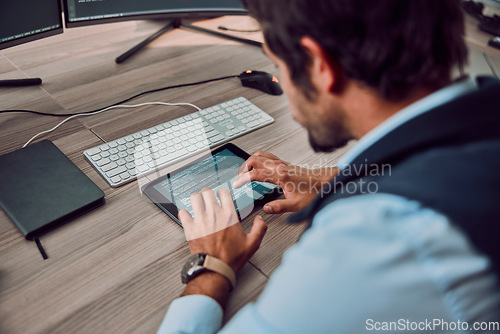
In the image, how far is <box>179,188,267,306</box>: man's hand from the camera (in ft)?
2.00

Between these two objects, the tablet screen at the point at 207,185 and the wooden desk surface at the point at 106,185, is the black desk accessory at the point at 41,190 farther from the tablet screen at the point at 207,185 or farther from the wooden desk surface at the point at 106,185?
the tablet screen at the point at 207,185

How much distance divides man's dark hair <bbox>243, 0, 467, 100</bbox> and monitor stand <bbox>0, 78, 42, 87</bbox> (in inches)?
31.1

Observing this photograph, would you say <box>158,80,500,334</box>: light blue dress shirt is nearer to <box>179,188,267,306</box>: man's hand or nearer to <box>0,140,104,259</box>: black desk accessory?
<box>179,188,267,306</box>: man's hand

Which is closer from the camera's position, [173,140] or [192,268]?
[192,268]

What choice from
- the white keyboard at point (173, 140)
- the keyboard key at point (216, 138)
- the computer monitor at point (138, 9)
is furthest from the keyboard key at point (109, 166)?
the computer monitor at point (138, 9)

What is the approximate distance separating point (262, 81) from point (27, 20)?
0.65 metres

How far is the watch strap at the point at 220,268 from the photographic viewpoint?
2.04 ft

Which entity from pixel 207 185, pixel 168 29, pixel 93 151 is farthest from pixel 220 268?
pixel 168 29

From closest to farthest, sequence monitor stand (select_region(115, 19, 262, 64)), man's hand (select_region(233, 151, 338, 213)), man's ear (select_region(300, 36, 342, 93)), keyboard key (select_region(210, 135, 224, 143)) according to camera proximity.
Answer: man's ear (select_region(300, 36, 342, 93)) → man's hand (select_region(233, 151, 338, 213)) → keyboard key (select_region(210, 135, 224, 143)) → monitor stand (select_region(115, 19, 262, 64))

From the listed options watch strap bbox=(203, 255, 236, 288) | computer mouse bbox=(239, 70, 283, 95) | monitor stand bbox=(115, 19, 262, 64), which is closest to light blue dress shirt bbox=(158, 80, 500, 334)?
watch strap bbox=(203, 255, 236, 288)

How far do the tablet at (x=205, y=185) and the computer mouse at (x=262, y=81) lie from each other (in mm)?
339

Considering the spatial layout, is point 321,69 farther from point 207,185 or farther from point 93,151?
point 93,151

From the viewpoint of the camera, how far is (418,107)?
0.52 meters

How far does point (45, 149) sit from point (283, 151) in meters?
0.53
